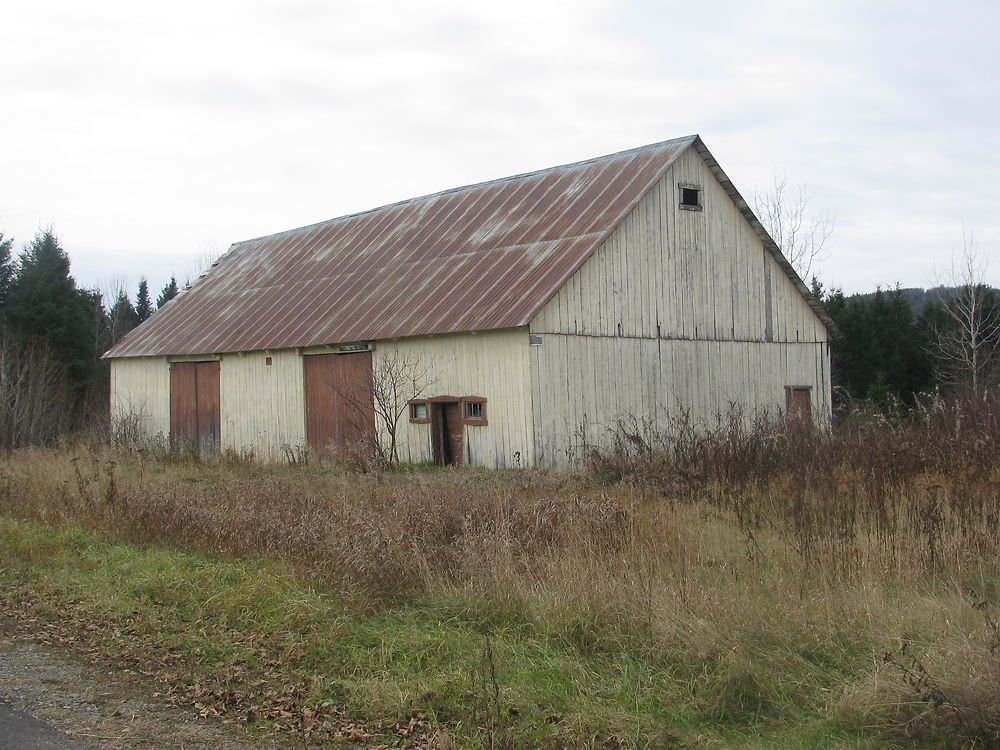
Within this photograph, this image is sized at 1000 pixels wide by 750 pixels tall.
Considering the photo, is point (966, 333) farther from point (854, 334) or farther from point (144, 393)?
point (144, 393)

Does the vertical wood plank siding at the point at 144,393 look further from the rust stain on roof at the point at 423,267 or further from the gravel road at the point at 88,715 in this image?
the gravel road at the point at 88,715

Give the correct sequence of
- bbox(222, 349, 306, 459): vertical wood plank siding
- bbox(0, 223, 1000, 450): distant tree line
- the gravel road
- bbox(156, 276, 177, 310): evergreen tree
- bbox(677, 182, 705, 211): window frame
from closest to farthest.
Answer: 1. the gravel road
2. bbox(677, 182, 705, 211): window frame
3. bbox(222, 349, 306, 459): vertical wood plank siding
4. bbox(0, 223, 1000, 450): distant tree line
5. bbox(156, 276, 177, 310): evergreen tree

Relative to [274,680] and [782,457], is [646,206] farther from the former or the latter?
[274,680]

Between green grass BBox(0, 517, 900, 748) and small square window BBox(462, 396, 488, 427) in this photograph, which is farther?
small square window BBox(462, 396, 488, 427)

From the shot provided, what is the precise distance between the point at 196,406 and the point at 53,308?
18.7 meters

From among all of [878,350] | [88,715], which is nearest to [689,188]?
[88,715]

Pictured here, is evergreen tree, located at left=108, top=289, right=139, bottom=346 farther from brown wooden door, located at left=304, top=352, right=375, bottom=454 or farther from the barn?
brown wooden door, located at left=304, top=352, right=375, bottom=454

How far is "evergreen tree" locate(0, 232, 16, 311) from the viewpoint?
1638 inches

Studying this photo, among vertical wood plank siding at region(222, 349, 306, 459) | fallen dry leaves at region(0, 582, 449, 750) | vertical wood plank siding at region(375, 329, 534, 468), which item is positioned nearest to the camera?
fallen dry leaves at region(0, 582, 449, 750)

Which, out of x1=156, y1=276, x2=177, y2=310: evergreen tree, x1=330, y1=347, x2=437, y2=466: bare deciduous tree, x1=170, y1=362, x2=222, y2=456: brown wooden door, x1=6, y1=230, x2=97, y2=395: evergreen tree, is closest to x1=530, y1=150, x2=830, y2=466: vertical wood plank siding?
x1=330, y1=347, x2=437, y2=466: bare deciduous tree

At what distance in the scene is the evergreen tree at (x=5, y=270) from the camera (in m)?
41.6

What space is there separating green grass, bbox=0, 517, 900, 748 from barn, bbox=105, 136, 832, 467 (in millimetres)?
10075

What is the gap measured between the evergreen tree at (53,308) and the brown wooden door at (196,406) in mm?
15648

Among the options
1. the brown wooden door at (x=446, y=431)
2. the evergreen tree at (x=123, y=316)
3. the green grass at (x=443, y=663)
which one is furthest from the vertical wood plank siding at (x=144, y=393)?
the evergreen tree at (x=123, y=316)
